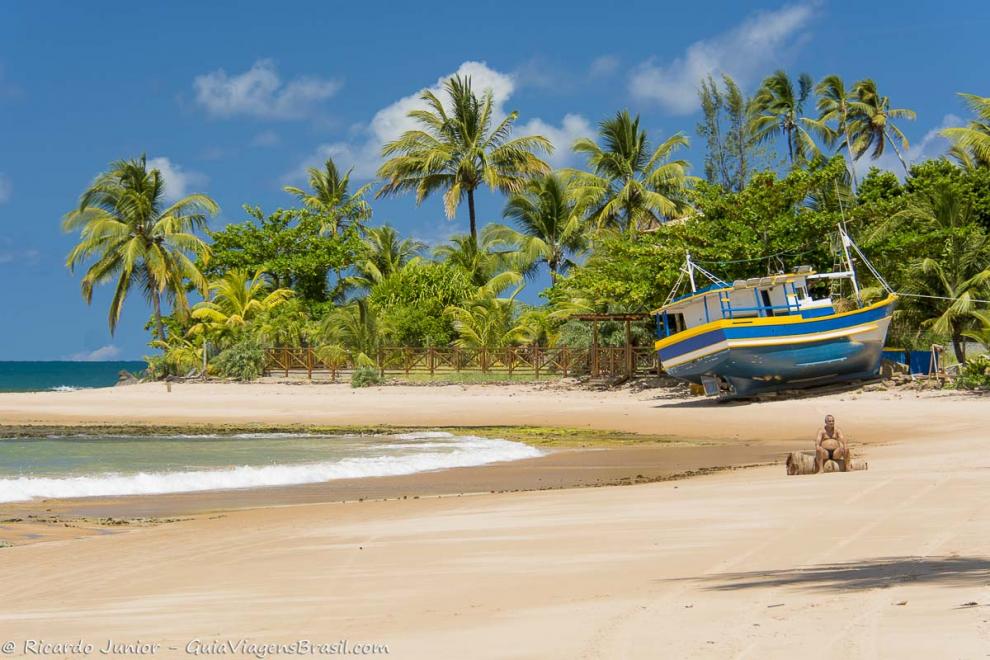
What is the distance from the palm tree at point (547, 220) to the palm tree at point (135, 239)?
14.4 metres

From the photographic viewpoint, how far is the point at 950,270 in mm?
31078

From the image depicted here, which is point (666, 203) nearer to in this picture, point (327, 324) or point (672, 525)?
point (327, 324)

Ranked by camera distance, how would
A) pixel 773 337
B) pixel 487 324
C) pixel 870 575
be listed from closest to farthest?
pixel 870 575 → pixel 773 337 → pixel 487 324

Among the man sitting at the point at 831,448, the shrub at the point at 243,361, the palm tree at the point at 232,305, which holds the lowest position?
the man sitting at the point at 831,448

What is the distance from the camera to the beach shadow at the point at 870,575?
5.86m

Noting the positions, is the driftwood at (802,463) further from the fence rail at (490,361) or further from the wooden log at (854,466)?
the fence rail at (490,361)

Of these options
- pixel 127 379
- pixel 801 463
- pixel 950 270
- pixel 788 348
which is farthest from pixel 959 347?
pixel 127 379

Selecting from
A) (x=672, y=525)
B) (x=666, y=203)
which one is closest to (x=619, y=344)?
(x=666, y=203)

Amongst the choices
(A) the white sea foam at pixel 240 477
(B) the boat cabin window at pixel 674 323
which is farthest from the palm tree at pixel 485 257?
(A) the white sea foam at pixel 240 477

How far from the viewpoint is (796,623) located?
16.7 ft

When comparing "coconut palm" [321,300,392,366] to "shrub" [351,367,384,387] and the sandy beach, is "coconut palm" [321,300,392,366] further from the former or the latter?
the sandy beach

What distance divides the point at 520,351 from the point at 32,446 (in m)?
21.3

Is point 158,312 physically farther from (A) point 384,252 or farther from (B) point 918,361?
(B) point 918,361

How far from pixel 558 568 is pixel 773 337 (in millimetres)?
22969
